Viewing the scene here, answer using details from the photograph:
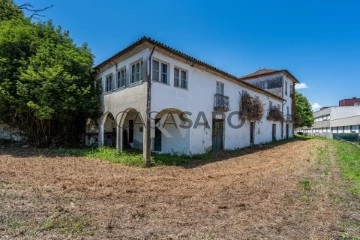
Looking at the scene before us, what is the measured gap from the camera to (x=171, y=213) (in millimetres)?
5117

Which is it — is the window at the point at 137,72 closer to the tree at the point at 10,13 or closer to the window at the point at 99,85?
the window at the point at 99,85

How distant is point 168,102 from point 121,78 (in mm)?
3443

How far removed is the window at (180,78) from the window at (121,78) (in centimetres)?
280

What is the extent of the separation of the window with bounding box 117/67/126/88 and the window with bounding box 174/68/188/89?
9.20 ft

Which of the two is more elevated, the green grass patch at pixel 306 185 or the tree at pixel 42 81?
the tree at pixel 42 81

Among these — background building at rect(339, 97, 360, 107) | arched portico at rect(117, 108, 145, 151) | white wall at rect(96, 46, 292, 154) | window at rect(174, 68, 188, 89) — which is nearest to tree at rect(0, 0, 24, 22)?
white wall at rect(96, 46, 292, 154)

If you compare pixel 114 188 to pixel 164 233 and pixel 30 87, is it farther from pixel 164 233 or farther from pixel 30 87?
pixel 30 87

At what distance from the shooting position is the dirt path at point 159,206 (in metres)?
4.12

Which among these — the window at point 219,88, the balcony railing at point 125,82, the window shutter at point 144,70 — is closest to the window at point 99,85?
the balcony railing at point 125,82

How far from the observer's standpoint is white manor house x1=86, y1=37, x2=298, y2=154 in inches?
476

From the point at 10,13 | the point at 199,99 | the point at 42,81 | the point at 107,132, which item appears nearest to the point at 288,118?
the point at 199,99

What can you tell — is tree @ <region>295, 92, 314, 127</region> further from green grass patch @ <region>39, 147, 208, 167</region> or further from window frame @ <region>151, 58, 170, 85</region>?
window frame @ <region>151, 58, 170, 85</region>

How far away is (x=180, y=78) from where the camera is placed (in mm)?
13656

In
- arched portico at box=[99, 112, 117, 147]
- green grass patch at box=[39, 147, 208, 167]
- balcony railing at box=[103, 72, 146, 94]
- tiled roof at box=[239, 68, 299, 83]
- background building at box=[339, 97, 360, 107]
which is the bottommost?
green grass patch at box=[39, 147, 208, 167]
